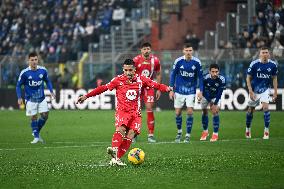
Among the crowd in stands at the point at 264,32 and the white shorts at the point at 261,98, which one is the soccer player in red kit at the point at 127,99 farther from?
the crowd in stands at the point at 264,32

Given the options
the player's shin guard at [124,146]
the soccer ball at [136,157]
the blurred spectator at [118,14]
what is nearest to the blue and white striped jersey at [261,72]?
the player's shin guard at [124,146]

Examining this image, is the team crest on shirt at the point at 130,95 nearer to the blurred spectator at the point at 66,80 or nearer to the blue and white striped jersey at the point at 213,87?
the blue and white striped jersey at the point at 213,87

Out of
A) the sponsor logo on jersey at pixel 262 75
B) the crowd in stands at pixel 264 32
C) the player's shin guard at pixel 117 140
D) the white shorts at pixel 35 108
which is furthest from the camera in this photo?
the crowd in stands at pixel 264 32

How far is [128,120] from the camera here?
14688mm

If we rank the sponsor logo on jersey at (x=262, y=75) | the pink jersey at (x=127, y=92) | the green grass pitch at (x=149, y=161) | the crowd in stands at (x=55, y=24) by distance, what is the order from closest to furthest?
1. the green grass pitch at (x=149, y=161)
2. the pink jersey at (x=127, y=92)
3. the sponsor logo on jersey at (x=262, y=75)
4. the crowd in stands at (x=55, y=24)

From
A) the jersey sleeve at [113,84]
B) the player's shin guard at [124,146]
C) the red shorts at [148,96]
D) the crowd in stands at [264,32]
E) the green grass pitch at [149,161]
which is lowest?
the green grass pitch at [149,161]

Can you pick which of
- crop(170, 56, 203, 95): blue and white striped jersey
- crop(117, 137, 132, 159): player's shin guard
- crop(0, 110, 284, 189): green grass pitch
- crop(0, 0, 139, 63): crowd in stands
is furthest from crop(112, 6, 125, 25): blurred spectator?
crop(117, 137, 132, 159): player's shin guard

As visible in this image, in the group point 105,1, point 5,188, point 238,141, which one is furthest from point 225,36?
point 5,188

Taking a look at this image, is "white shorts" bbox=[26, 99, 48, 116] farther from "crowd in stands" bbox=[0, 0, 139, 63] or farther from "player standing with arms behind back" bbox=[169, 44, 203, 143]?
"crowd in stands" bbox=[0, 0, 139, 63]

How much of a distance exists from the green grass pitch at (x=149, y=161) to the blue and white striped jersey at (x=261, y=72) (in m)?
1.40

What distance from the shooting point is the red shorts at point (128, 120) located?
1465cm

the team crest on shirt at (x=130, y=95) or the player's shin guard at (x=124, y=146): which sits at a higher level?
the team crest on shirt at (x=130, y=95)

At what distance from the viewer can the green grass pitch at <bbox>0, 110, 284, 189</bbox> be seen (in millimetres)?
12217

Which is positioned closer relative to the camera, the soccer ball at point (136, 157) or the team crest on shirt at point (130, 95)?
the soccer ball at point (136, 157)
